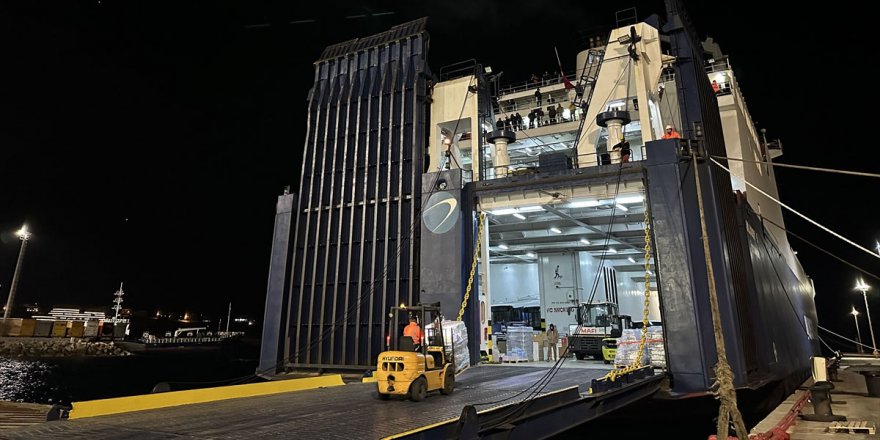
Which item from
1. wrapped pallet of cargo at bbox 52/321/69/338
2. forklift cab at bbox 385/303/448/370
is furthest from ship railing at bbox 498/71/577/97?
wrapped pallet of cargo at bbox 52/321/69/338

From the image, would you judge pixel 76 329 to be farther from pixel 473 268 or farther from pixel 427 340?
pixel 427 340

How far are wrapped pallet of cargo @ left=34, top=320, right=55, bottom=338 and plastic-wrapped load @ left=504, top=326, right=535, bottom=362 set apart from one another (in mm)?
76262

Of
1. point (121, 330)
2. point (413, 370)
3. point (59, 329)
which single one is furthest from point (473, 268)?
point (121, 330)

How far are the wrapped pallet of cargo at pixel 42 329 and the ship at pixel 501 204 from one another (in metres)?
70.3

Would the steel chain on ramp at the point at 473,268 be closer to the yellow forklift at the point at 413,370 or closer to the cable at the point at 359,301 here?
the cable at the point at 359,301

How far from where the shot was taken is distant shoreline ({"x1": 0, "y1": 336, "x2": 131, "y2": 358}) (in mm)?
58812

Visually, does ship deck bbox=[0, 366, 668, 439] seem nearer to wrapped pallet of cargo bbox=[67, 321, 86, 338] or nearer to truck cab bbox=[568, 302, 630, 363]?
truck cab bbox=[568, 302, 630, 363]

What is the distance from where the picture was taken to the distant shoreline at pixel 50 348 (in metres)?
58.8

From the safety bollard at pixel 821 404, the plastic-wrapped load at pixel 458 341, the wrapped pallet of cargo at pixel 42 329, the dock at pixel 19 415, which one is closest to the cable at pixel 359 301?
the plastic-wrapped load at pixel 458 341

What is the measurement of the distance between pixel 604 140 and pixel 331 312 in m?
14.3

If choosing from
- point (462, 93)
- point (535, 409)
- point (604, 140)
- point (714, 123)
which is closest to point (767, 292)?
→ point (714, 123)

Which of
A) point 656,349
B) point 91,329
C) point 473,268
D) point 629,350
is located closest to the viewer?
point 629,350

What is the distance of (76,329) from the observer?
69.7 m

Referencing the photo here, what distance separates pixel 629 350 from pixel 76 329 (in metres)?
83.5
